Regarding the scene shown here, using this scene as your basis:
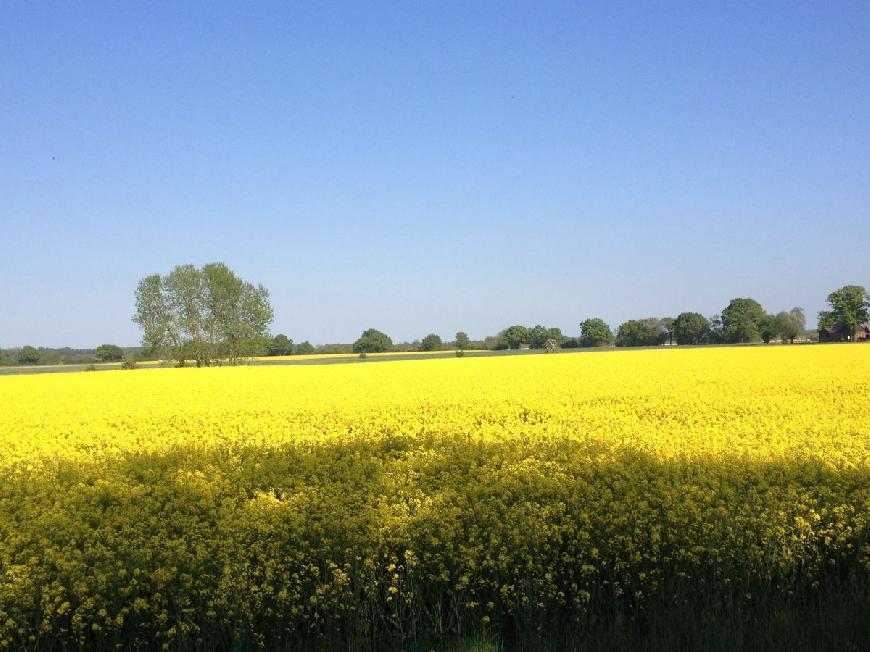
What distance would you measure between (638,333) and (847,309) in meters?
35.3

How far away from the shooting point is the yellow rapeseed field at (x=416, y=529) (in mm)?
5008

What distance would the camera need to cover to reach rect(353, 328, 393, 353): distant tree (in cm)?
11106

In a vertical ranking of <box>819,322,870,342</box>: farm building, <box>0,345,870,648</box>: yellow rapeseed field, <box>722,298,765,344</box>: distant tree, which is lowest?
<box>0,345,870,648</box>: yellow rapeseed field

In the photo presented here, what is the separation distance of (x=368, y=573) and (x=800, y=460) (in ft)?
19.2

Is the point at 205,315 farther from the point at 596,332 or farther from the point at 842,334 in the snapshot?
the point at 842,334

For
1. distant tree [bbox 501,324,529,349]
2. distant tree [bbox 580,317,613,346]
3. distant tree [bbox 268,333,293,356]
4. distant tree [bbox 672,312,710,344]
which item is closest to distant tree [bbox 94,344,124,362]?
distant tree [bbox 268,333,293,356]

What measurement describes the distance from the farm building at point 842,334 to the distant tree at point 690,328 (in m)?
19.2

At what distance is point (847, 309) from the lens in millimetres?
118062

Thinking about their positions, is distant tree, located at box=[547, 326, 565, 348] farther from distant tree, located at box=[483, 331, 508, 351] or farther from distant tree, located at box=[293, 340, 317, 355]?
distant tree, located at box=[293, 340, 317, 355]

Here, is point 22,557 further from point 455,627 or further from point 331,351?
point 331,351

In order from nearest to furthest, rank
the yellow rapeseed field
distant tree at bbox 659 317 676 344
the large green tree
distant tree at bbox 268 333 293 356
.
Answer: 1. the yellow rapeseed field
2. the large green tree
3. distant tree at bbox 268 333 293 356
4. distant tree at bbox 659 317 676 344

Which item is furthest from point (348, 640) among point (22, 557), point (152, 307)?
point (152, 307)

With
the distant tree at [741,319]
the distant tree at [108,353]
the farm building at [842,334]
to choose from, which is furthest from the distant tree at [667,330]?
the distant tree at [108,353]

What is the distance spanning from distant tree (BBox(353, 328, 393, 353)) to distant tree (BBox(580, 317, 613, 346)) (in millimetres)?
40763
